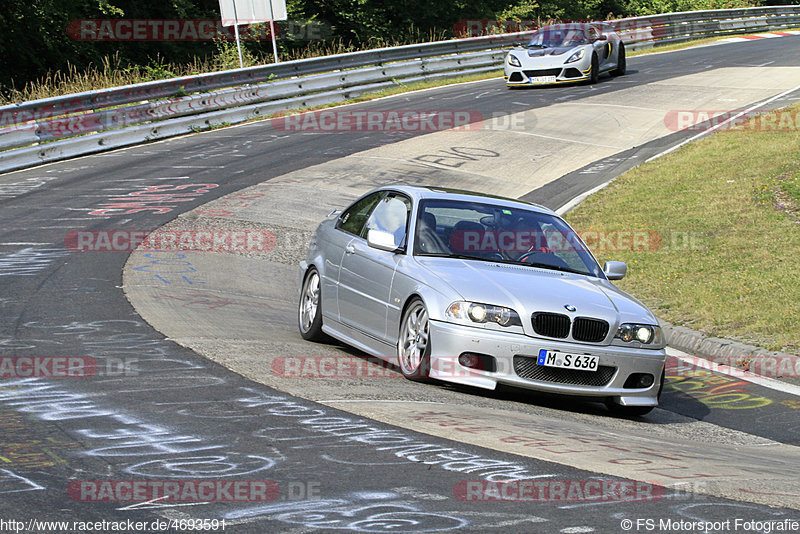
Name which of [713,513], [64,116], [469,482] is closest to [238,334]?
[469,482]

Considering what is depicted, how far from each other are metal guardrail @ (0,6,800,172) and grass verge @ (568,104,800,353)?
10.2 metres

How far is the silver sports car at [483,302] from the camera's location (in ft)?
23.9

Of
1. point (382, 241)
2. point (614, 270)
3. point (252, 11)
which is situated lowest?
point (614, 270)

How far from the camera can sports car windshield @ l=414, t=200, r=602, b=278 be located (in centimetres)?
830

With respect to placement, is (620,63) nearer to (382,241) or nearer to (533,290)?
(382,241)

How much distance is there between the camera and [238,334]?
8.92 metres

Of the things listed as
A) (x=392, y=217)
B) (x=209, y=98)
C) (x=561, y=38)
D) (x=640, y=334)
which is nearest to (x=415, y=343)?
(x=392, y=217)

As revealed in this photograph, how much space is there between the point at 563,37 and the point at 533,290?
22.3 meters

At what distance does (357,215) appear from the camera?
9.44 m

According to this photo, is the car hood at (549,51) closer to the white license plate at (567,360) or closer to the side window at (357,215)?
the side window at (357,215)

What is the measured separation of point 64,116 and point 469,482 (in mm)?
17127

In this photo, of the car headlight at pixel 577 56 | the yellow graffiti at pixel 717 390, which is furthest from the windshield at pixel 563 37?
the yellow graffiti at pixel 717 390

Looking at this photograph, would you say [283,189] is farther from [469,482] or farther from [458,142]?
[469,482]

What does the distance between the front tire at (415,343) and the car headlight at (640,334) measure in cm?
141
